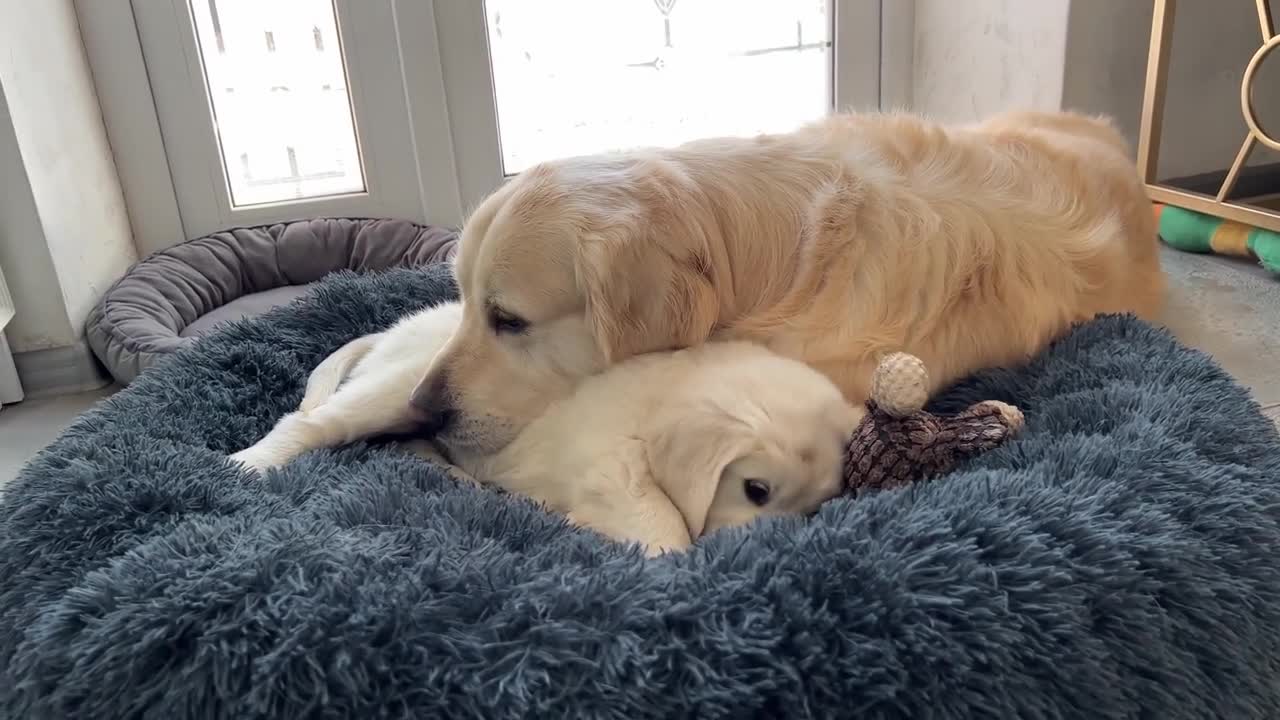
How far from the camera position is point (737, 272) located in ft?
4.29

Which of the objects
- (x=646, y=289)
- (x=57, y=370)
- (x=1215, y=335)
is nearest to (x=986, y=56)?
(x=1215, y=335)

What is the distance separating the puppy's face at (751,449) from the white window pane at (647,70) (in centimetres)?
174

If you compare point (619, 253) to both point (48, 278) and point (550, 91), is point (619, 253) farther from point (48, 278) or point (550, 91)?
point (550, 91)

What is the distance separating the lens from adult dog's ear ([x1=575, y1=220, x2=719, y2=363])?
1213 mm

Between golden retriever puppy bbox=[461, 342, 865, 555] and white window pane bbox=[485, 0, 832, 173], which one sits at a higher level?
white window pane bbox=[485, 0, 832, 173]

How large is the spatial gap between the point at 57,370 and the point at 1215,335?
8.04 feet

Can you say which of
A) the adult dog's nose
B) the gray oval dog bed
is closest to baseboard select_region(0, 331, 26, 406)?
the gray oval dog bed

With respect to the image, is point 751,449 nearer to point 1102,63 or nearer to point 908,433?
point 908,433

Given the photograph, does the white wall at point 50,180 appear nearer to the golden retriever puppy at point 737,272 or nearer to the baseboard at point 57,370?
the baseboard at point 57,370

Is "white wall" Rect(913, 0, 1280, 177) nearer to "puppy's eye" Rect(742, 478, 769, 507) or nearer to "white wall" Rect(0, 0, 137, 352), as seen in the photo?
"puppy's eye" Rect(742, 478, 769, 507)

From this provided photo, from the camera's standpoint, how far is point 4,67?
194 centimetres

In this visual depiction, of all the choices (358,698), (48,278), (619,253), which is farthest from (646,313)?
(48,278)

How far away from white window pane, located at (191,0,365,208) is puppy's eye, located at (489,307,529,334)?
1.66 m

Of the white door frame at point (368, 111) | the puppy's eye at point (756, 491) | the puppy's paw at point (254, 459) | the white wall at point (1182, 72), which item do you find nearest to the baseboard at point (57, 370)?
the white door frame at point (368, 111)
